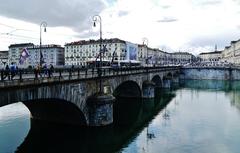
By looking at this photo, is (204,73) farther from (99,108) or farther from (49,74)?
(49,74)

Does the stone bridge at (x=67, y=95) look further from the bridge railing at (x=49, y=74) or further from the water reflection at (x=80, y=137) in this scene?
the water reflection at (x=80, y=137)

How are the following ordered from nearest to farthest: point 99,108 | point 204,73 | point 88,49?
point 99,108 → point 204,73 → point 88,49

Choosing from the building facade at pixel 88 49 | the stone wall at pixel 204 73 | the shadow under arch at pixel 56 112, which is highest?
the building facade at pixel 88 49

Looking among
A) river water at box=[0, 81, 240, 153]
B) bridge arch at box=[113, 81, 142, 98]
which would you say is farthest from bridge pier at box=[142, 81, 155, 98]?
river water at box=[0, 81, 240, 153]

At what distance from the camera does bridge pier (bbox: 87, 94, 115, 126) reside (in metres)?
33.5

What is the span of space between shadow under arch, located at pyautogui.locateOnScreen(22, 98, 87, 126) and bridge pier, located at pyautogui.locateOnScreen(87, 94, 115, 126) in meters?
1.11

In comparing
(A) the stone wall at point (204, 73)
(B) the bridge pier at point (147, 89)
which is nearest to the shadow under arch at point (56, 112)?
(B) the bridge pier at point (147, 89)

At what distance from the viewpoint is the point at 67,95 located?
95.0 feet

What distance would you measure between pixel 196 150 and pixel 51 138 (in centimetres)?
1505

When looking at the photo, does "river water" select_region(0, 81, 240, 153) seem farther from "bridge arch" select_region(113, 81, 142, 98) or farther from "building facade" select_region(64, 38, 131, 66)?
"building facade" select_region(64, 38, 131, 66)

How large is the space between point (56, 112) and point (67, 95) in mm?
7427

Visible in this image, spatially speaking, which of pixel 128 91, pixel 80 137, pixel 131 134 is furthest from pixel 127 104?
pixel 80 137

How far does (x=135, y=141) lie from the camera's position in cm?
3206

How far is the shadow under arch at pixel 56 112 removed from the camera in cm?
3275
